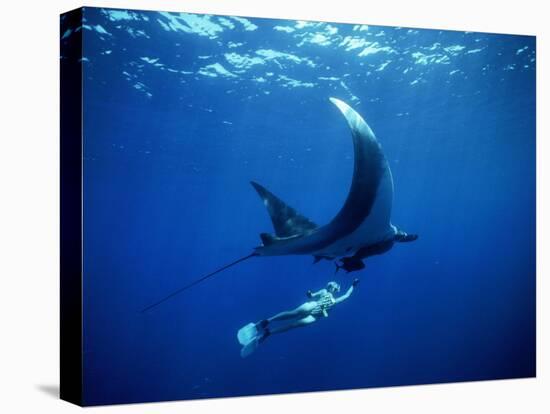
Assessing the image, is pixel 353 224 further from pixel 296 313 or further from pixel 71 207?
pixel 71 207

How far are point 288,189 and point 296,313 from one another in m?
1.51

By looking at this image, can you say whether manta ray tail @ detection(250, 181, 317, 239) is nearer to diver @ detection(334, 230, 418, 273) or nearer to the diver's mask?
diver @ detection(334, 230, 418, 273)

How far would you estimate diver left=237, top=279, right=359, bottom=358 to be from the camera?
24.8 feet

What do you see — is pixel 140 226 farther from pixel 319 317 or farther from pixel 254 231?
pixel 319 317

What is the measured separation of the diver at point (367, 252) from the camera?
7652 millimetres

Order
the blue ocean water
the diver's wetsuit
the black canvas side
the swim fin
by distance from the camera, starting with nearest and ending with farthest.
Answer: the black canvas side → the blue ocean water → the swim fin → the diver's wetsuit

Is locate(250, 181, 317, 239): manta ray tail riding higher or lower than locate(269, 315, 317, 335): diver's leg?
higher

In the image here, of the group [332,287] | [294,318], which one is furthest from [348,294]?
[294,318]

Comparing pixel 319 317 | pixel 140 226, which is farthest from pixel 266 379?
pixel 140 226

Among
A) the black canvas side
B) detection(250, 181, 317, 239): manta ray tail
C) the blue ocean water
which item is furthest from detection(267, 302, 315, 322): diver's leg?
the black canvas side

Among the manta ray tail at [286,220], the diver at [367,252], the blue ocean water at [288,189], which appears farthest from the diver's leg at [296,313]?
the manta ray tail at [286,220]

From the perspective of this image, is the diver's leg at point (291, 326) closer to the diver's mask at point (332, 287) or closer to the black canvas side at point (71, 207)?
the diver's mask at point (332, 287)

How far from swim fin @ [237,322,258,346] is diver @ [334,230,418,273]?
115cm

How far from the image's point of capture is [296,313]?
25.4ft
